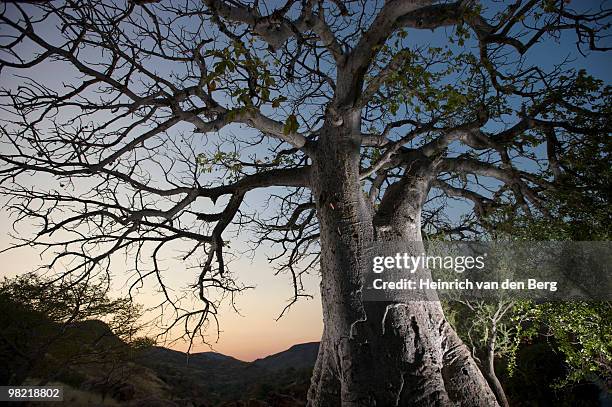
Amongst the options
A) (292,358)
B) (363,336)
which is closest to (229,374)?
(292,358)

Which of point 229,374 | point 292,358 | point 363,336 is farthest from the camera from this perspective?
point 292,358

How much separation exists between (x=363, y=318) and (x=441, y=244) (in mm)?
3870

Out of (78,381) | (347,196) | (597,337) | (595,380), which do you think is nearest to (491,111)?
(347,196)

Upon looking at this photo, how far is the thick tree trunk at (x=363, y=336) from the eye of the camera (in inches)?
136

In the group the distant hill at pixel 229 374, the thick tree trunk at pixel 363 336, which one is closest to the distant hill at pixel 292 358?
the distant hill at pixel 229 374

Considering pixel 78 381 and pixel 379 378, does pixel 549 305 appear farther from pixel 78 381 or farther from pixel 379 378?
pixel 78 381

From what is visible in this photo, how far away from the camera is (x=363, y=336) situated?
3670 millimetres

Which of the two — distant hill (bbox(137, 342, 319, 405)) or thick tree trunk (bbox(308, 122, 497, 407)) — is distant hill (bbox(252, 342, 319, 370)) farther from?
thick tree trunk (bbox(308, 122, 497, 407))

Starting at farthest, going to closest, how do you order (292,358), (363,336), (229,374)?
1. (292,358)
2. (229,374)
3. (363,336)

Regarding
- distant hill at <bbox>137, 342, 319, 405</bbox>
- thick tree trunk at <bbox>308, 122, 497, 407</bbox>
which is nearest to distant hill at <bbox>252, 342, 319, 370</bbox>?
distant hill at <bbox>137, 342, 319, 405</bbox>

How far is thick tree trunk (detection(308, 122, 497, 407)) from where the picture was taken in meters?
3.47

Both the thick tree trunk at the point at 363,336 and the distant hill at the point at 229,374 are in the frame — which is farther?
the distant hill at the point at 229,374

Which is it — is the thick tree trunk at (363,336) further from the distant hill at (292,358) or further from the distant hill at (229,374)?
the distant hill at (292,358)

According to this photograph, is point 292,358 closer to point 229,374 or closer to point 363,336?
point 229,374
